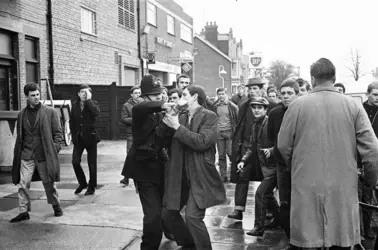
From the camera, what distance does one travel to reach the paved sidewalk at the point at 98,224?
529 cm

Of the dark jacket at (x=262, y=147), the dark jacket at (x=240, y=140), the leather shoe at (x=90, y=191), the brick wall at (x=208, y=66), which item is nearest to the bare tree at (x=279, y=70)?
the brick wall at (x=208, y=66)

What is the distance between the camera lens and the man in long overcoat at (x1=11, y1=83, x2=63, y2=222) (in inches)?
245

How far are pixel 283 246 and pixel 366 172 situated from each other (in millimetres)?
2039

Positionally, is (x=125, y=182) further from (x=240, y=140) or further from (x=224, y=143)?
(x=240, y=140)

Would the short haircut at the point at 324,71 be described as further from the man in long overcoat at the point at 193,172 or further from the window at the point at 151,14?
the window at the point at 151,14

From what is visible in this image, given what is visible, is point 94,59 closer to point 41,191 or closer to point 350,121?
point 41,191

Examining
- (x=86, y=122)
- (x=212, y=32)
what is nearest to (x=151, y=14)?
(x=86, y=122)

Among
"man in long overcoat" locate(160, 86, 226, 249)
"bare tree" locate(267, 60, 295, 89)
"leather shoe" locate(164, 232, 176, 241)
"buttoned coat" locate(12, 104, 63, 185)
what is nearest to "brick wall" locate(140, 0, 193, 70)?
"buttoned coat" locate(12, 104, 63, 185)

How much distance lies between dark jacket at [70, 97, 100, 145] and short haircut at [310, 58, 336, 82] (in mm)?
5028

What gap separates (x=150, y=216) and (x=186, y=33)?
1217 inches

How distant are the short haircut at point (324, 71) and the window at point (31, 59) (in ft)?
39.8

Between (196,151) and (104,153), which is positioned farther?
(104,153)

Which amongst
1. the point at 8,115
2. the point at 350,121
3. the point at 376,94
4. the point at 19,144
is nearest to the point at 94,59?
the point at 8,115

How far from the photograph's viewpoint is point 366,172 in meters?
3.53
